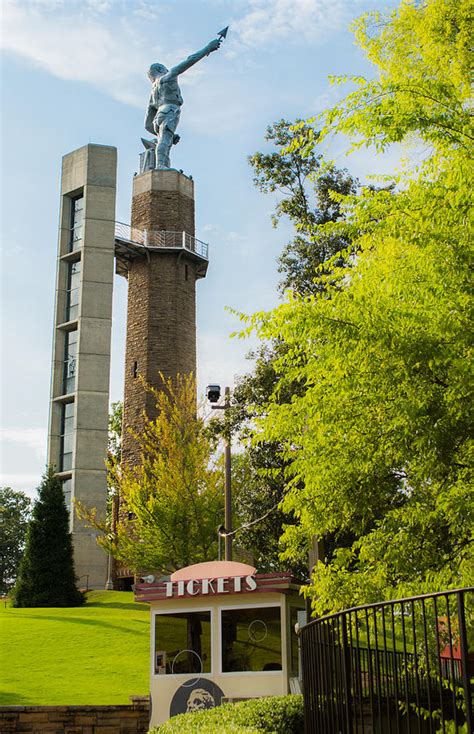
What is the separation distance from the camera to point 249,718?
8.42m

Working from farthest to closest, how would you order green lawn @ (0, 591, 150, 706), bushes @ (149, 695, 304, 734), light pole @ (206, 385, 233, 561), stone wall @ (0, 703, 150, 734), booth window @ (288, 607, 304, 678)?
light pole @ (206, 385, 233, 561) → green lawn @ (0, 591, 150, 706) → stone wall @ (0, 703, 150, 734) → booth window @ (288, 607, 304, 678) → bushes @ (149, 695, 304, 734)

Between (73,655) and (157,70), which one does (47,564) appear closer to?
(73,655)

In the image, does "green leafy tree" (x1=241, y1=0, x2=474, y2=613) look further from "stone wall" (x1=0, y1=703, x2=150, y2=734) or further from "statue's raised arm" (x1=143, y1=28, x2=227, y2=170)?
"statue's raised arm" (x1=143, y1=28, x2=227, y2=170)

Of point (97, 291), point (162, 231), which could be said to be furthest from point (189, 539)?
point (162, 231)

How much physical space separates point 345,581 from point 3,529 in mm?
62674

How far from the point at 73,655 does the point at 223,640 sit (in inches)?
375

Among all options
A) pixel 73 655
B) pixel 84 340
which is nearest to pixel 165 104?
pixel 84 340

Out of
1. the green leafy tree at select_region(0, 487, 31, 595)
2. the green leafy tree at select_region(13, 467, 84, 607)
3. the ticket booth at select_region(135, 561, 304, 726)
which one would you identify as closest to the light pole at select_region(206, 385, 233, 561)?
the ticket booth at select_region(135, 561, 304, 726)

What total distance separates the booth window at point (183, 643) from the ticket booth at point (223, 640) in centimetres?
2

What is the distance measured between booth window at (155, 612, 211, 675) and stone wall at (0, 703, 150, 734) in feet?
5.18

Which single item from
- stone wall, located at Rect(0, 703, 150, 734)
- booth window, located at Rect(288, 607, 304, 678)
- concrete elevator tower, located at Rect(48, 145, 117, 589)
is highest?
concrete elevator tower, located at Rect(48, 145, 117, 589)

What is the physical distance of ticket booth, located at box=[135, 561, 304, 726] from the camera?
12.7m

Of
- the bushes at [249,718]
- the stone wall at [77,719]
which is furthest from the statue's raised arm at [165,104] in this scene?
the bushes at [249,718]

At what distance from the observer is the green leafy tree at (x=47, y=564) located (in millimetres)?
30984
